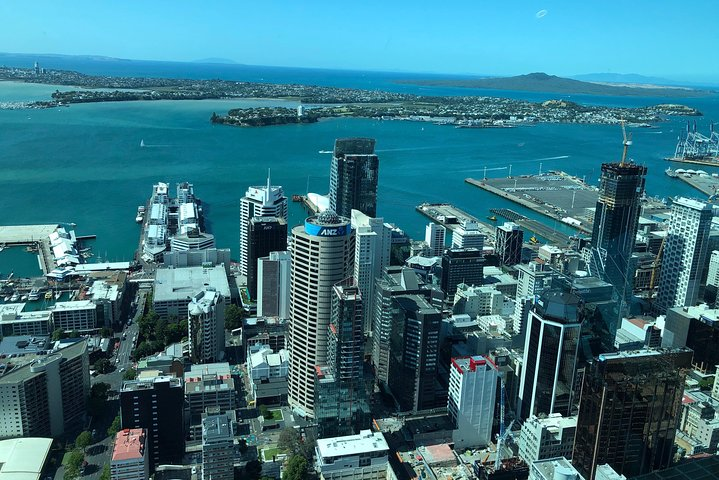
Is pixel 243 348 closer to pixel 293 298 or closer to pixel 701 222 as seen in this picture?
pixel 293 298

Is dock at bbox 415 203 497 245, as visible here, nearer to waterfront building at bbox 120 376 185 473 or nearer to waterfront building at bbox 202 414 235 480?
waterfront building at bbox 120 376 185 473

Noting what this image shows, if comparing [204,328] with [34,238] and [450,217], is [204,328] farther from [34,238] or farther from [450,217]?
[450,217]

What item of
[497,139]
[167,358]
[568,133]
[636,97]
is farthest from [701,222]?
[636,97]

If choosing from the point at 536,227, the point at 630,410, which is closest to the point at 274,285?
the point at 630,410

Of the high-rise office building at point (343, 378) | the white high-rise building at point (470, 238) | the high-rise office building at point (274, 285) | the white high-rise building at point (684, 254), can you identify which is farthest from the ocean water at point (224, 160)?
the high-rise office building at point (343, 378)

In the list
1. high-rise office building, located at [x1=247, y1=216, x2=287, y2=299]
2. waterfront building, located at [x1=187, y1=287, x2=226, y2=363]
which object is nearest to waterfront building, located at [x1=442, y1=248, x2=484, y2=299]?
high-rise office building, located at [x1=247, y1=216, x2=287, y2=299]

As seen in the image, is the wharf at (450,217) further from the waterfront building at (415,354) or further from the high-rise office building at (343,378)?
the high-rise office building at (343,378)
